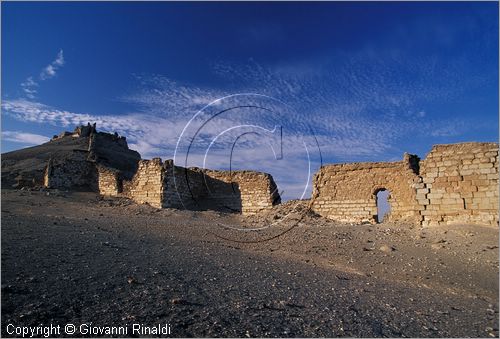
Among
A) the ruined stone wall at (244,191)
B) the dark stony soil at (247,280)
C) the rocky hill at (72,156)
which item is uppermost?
the rocky hill at (72,156)

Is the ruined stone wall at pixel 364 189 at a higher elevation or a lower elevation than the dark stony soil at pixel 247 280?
higher

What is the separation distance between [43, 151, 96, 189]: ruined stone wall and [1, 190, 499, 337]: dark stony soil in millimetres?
15233

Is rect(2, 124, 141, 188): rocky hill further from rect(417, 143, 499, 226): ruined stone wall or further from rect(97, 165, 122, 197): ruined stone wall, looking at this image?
rect(417, 143, 499, 226): ruined stone wall

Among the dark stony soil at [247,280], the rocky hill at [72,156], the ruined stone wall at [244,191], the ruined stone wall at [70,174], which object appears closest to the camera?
the dark stony soil at [247,280]

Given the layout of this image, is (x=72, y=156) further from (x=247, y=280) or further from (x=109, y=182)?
(x=247, y=280)

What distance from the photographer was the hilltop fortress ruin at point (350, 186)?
1218 centimetres

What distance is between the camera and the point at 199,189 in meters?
21.0

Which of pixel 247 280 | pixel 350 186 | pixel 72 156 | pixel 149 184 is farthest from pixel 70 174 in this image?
pixel 247 280

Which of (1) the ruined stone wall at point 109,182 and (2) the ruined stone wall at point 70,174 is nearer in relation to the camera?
(1) the ruined stone wall at point 109,182

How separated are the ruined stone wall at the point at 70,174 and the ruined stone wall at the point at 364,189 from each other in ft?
55.0

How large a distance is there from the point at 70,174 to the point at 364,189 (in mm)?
19327

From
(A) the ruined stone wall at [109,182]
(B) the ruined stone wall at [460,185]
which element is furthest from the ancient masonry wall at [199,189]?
(B) the ruined stone wall at [460,185]

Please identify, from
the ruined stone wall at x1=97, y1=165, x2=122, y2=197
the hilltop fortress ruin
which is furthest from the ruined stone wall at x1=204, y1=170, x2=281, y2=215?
the ruined stone wall at x1=97, y1=165, x2=122, y2=197

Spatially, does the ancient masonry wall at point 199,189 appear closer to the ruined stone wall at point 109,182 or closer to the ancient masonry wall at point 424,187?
the ruined stone wall at point 109,182
